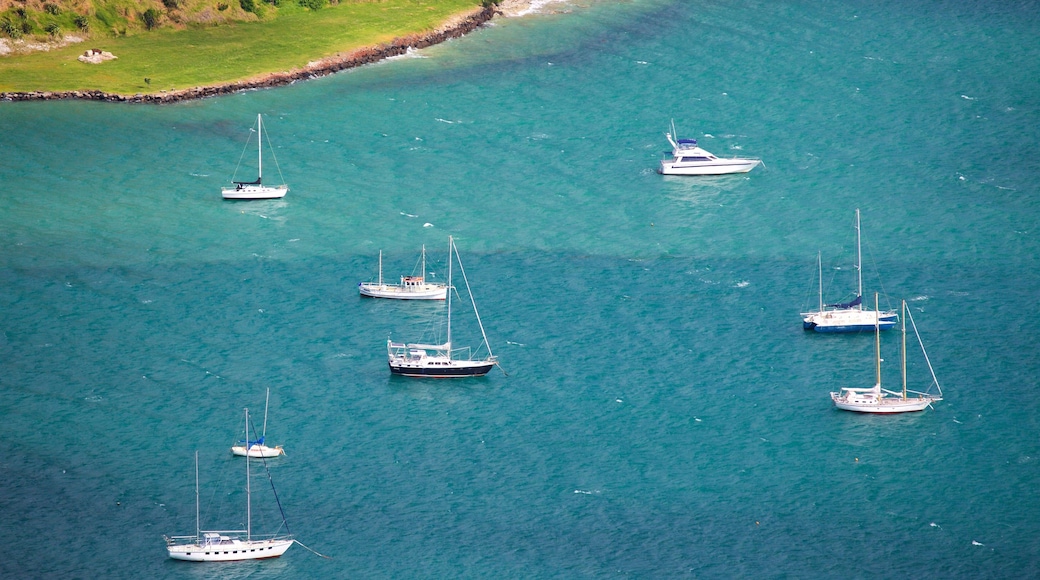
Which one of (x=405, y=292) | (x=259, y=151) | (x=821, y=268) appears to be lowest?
(x=405, y=292)

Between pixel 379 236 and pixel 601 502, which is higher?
pixel 379 236

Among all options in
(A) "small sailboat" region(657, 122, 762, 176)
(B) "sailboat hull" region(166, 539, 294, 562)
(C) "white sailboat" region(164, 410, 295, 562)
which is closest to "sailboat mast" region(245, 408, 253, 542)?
(C) "white sailboat" region(164, 410, 295, 562)

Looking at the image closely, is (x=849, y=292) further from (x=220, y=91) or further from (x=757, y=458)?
(x=220, y=91)

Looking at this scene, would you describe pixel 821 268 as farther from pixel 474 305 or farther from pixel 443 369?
pixel 443 369

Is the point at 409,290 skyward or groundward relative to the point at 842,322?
skyward

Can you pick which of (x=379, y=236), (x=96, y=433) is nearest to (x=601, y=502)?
(x=96, y=433)

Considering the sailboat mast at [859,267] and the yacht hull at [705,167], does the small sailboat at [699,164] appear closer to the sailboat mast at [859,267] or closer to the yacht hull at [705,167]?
the yacht hull at [705,167]

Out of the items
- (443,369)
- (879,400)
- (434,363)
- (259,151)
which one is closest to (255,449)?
(434,363)
